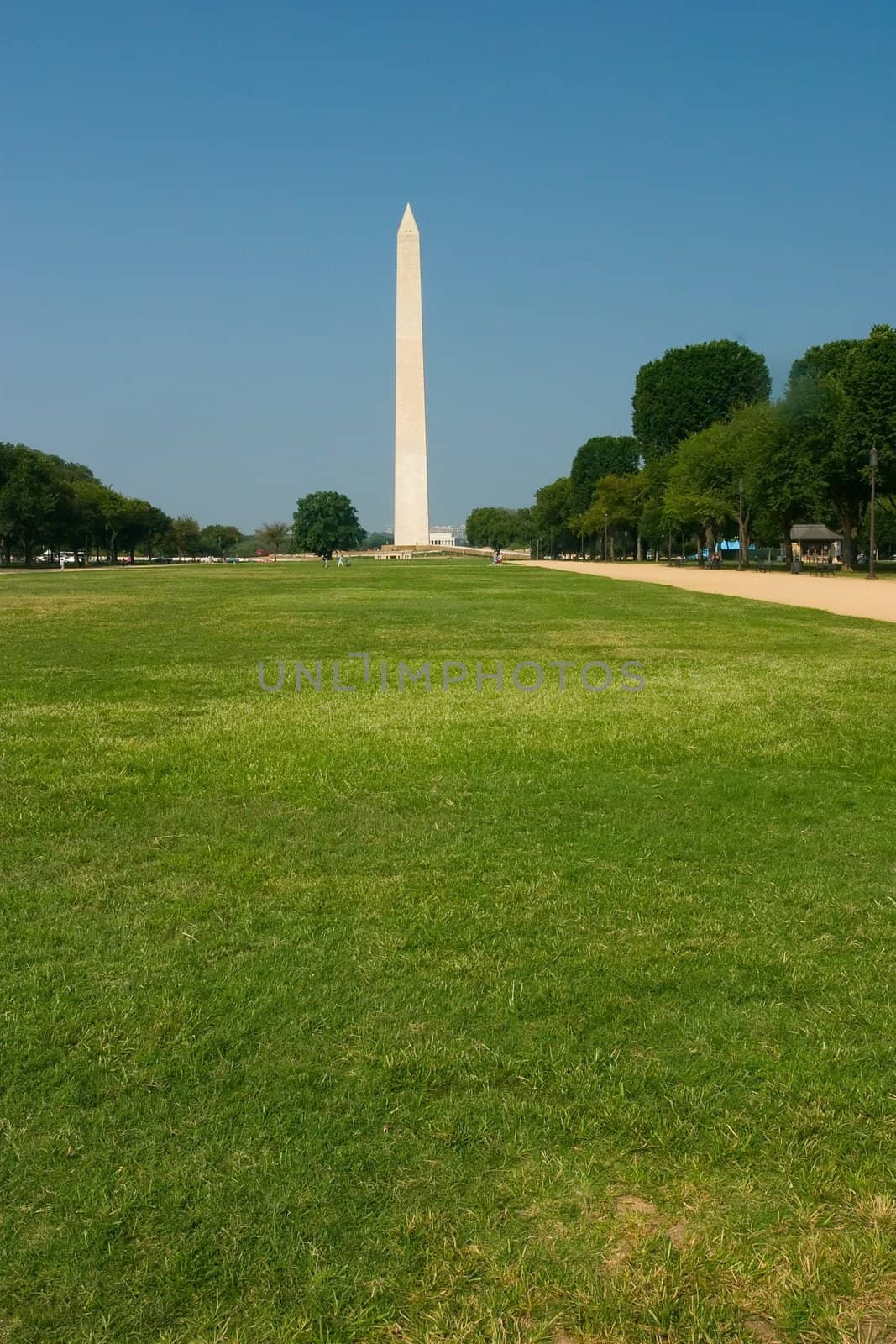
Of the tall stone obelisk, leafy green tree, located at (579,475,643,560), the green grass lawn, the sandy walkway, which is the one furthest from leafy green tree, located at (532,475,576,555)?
the green grass lawn

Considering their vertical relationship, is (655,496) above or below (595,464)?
below

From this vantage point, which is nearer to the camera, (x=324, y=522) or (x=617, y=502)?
(x=617, y=502)

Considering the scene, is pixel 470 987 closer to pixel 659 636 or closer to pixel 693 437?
pixel 659 636

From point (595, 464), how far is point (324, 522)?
171 feet

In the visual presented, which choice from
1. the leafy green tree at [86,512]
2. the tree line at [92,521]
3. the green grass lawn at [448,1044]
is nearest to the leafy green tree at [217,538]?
the tree line at [92,521]

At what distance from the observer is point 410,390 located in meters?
85.1

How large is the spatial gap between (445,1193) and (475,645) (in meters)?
14.7

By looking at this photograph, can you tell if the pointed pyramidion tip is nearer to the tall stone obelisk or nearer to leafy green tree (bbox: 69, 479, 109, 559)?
the tall stone obelisk

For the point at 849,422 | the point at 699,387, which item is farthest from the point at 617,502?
the point at 849,422

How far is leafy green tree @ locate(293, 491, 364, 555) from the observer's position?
496 feet

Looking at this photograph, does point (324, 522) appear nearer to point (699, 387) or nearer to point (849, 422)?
point (699, 387)

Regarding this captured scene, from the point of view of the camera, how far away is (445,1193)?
9.08ft

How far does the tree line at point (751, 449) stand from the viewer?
51.0 m

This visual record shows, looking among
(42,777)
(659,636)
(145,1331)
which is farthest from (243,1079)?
(659,636)
